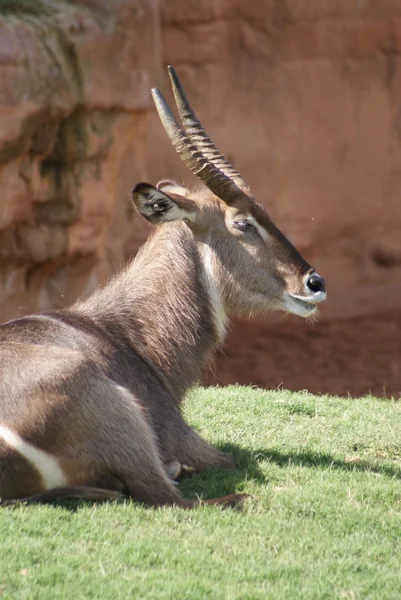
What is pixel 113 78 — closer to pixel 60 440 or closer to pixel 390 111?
pixel 390 111

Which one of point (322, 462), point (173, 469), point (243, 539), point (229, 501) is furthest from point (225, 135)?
point (243, 539)

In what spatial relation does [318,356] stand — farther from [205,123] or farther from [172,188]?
[172,188]

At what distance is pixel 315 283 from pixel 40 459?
2.19 meters

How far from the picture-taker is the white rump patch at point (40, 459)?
4.69 metres

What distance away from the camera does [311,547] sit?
4512mm

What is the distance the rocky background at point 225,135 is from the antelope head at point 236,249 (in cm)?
435

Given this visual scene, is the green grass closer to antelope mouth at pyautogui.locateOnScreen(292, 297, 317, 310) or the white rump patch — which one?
the white rump patch

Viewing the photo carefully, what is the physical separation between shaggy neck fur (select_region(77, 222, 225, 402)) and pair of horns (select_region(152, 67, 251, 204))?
0.32m

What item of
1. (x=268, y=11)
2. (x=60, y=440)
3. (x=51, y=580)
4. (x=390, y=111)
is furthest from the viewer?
(x=390, y=111)

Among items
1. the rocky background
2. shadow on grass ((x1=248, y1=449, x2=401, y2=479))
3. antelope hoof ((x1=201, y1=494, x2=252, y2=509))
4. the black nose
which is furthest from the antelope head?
the rocky background

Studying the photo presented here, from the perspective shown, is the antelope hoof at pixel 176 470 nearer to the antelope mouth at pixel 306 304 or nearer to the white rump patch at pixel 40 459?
the white rump patch at pixel 40 459

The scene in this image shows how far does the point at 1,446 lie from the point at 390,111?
10.5 metres

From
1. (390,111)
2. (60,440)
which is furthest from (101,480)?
(390,111)

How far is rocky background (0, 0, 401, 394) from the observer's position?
10.5 m
